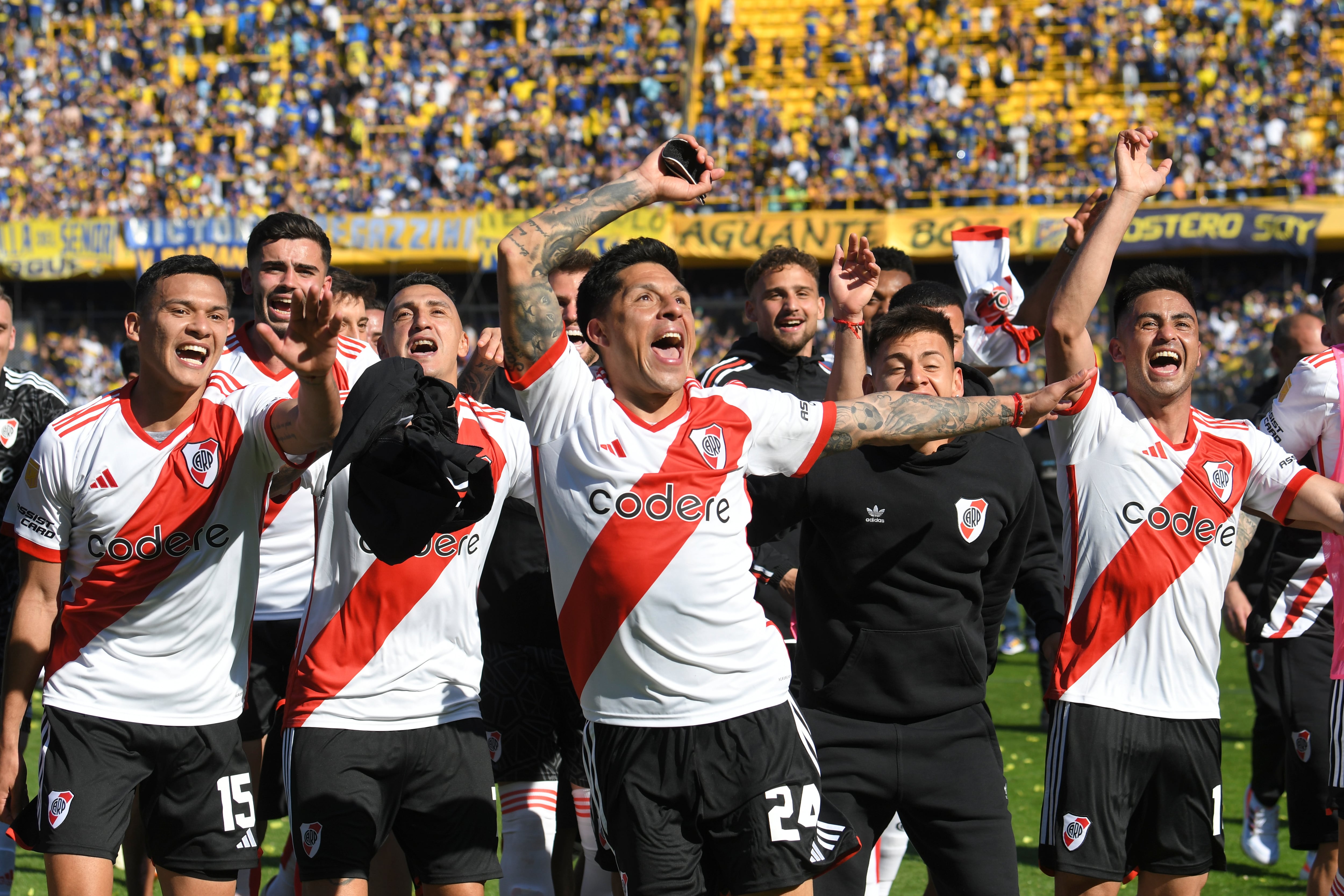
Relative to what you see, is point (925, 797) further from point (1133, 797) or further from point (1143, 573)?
point (1143, 573)

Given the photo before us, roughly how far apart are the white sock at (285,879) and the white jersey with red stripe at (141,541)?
1042 millimetres

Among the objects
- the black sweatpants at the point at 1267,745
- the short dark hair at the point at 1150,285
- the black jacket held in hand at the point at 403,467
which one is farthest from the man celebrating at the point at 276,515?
the black sweatpants at the point at 1267,745

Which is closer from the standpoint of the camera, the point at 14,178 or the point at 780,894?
the point at 780,894

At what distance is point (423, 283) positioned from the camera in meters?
4.84

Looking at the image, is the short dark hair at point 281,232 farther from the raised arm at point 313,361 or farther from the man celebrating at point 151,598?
the raised arm at point 313,361

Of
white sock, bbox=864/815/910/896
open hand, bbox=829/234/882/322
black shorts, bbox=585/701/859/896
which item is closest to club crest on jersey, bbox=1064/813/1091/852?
white sock, bbox=864/815/910/896

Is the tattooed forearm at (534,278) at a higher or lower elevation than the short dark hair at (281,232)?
lower

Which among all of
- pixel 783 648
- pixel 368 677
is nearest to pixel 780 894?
pixel 783 648

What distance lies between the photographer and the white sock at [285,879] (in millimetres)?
4805

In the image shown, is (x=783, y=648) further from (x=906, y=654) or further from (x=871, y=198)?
(x=871, y=198)

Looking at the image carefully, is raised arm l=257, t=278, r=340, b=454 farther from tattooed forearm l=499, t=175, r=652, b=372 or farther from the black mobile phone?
the black mobile phone

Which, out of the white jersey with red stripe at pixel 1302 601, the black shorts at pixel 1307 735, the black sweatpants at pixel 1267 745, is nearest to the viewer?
the black shorts at pixel 1307 735

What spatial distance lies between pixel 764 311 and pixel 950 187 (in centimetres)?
1970

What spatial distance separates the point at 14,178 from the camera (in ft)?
94.8
